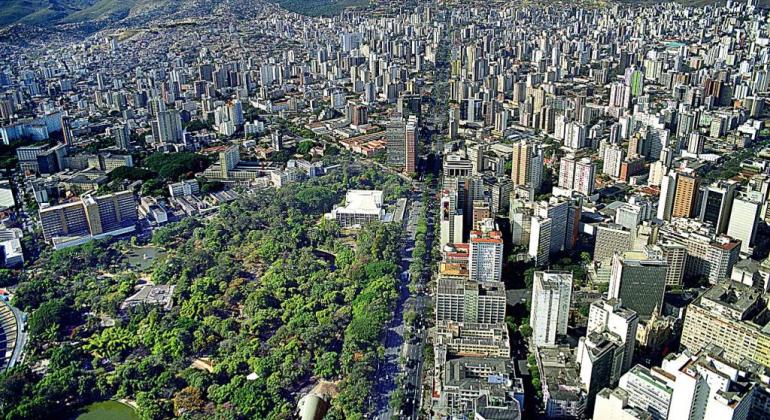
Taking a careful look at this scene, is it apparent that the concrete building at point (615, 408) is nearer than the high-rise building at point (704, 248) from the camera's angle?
Yes

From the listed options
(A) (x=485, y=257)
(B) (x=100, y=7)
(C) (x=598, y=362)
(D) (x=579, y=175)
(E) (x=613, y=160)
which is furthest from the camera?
(B) (x=100, y=7)

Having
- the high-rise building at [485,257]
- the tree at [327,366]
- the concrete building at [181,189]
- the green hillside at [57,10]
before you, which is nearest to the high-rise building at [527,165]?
the high-rise building at [485,257]

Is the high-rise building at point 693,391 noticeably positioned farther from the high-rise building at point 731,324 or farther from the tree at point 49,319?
the tree at point 49,319

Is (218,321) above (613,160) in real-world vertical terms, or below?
below

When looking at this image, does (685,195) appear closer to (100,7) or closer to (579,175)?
(579,175)

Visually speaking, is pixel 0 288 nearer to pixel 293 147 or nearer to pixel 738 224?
pixel 293 147

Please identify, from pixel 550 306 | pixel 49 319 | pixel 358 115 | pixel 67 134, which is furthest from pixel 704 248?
pixel 67 134

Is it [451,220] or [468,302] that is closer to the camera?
[468,302]
